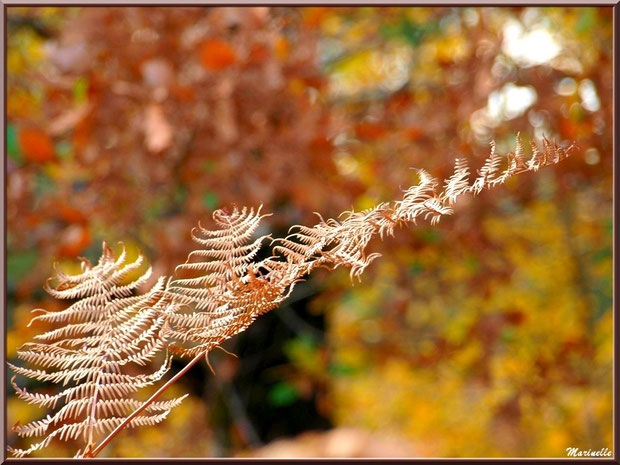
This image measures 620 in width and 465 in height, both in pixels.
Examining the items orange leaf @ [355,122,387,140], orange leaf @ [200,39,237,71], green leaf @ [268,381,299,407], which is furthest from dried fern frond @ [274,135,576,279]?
green leaf @ [268,381,299,407]

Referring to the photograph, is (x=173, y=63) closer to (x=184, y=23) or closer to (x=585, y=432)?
(x=184, y=23)

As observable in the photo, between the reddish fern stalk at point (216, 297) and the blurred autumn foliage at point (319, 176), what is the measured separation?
93cm

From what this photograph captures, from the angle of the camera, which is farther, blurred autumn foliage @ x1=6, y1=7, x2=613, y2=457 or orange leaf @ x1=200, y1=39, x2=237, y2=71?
blurred autumn foliage @ x1=6, y1=7, x2=613, y2=457

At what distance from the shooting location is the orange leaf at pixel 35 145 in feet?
7.44

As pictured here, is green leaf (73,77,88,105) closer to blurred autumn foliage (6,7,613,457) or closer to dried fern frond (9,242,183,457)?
blurred autumn foliage (6,7,613,457)

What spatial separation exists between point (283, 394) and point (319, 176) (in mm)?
1261

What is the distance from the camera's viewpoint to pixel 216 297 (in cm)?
45

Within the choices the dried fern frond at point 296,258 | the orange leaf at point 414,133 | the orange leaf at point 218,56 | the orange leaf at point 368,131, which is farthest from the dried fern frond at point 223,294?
the orange leaf at point 414,133

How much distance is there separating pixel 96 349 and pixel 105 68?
1.96 meters

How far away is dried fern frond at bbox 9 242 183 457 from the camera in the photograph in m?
0.46

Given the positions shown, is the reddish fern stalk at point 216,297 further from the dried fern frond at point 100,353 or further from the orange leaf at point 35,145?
the orange leaf at point 35,145

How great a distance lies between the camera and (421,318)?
471 cm

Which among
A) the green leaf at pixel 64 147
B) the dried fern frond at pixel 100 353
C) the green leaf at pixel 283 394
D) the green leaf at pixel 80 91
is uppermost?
the green leaf at pixel 64 147

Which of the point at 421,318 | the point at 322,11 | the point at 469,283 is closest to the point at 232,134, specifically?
the point at 322,11
